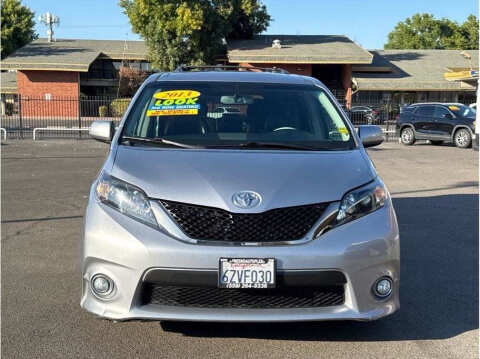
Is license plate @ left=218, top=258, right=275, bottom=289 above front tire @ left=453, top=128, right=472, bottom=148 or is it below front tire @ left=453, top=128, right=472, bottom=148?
above

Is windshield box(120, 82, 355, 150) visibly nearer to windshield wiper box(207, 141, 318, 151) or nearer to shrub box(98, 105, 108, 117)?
windshield wiper box(207, 141, 318, 151)

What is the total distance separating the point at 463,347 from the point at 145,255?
219cm

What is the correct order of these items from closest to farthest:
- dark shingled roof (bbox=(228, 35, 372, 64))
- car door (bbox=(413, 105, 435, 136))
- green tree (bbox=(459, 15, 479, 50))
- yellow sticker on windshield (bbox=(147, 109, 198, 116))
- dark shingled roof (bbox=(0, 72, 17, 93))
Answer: yellow sticker on windshield (bbox=(147, 109, 198, 116)), car door (bbox=(413, 105, 435, 136)), dark shingled roof (bbox=(228, 35, 372, 64)), dark shingled roof (bbox=(0, 72, 17, 93)), green tree (bbox=(459, 15, 479, 50))

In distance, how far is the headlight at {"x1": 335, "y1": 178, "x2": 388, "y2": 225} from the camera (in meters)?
3.53

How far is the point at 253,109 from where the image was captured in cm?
488

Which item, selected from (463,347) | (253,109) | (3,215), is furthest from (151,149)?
(3,215)

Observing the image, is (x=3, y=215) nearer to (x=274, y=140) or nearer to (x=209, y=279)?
(x=274, y=140)

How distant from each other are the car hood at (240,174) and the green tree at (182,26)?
113 feet

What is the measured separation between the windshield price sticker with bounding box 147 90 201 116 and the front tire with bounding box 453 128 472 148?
17.5m

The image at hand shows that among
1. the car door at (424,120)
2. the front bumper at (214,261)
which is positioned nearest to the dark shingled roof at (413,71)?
the car door at (424,120)

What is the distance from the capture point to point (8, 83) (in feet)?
159

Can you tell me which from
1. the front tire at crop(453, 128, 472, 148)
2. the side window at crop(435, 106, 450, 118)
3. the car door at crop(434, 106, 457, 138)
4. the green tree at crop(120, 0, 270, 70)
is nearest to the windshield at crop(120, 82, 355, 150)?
the front tire at crop(453, 128, 472, 148)

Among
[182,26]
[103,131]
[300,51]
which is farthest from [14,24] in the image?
[103,131]

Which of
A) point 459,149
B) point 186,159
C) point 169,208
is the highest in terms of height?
point 186,159
